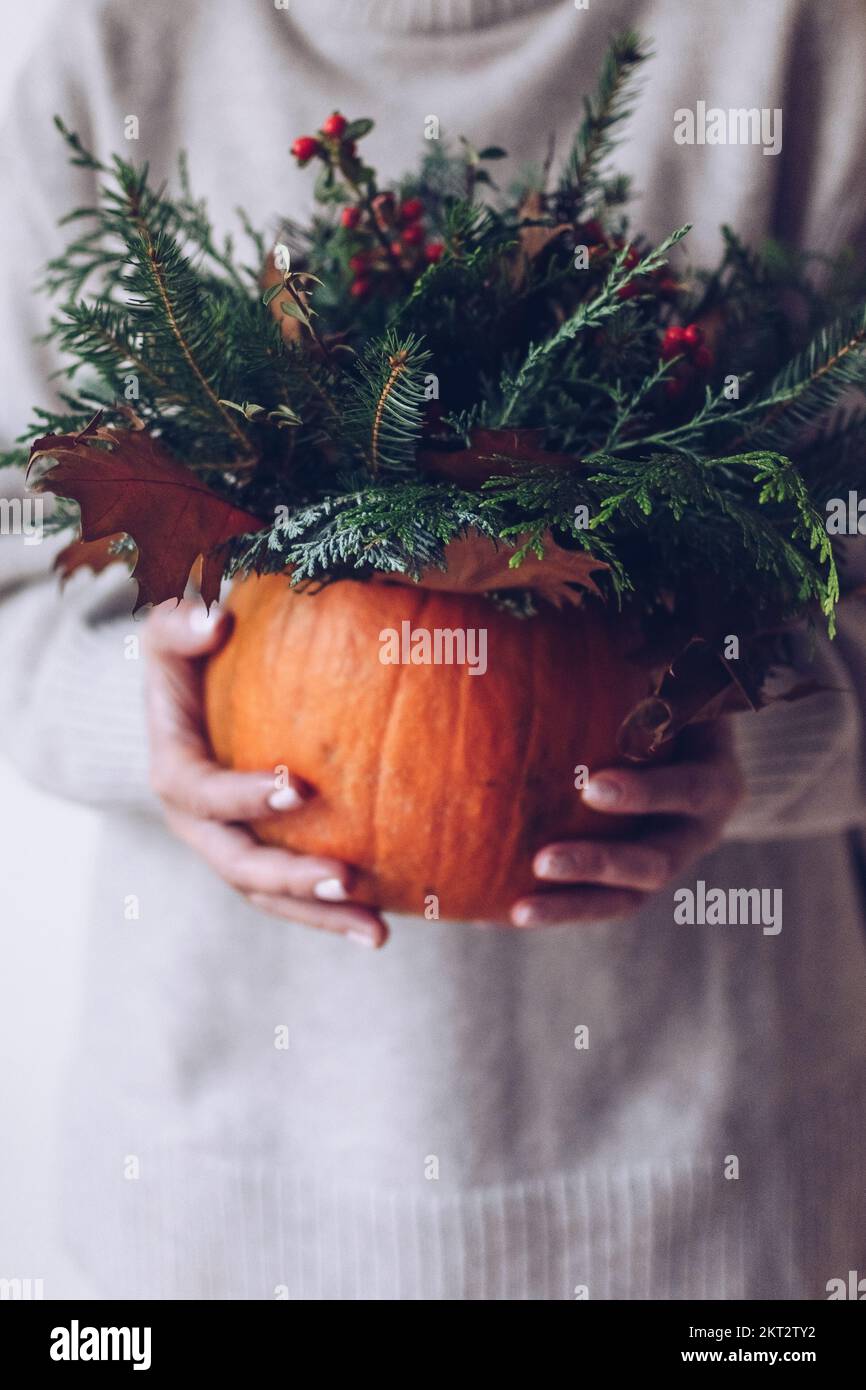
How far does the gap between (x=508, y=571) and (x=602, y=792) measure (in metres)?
0.11

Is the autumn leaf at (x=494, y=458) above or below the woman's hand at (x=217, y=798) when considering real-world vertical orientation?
above

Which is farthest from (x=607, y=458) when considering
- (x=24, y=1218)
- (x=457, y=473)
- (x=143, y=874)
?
(x=24, y=1218)

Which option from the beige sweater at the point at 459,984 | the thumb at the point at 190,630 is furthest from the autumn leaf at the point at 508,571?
the beige sweater at the point at 459,984

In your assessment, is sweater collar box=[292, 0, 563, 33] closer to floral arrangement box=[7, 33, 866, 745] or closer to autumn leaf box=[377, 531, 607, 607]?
floral arrangement box=[7, 33, 866, 745]

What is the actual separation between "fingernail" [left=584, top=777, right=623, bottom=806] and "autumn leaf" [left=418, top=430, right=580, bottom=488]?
14 centimetres

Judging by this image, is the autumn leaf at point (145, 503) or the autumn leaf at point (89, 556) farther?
the autumn leaf at point (89, 556)

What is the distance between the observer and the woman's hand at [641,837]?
0.47 meters

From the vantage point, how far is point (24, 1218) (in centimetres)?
107

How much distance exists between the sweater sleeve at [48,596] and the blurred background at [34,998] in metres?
0.28

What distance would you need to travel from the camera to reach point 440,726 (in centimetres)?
46

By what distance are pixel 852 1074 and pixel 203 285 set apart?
689 millimetres

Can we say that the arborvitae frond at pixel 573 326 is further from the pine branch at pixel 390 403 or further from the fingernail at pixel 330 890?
the fingernail at pixel 330 890

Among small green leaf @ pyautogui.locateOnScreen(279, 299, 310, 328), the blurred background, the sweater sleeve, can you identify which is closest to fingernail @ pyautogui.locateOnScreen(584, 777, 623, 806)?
small green leaf @ pyautogui.locateOnScreen(279, 299, 310, 328)
